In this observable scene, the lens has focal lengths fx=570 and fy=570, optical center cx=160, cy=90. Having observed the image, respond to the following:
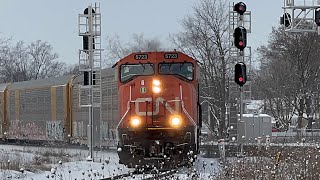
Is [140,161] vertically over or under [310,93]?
under

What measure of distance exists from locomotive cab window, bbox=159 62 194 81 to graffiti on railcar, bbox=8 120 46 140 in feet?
49.7

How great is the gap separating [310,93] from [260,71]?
13173mm

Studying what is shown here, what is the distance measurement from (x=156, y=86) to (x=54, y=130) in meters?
13.8

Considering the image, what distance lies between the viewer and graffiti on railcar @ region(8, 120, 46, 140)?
3145 centimetres

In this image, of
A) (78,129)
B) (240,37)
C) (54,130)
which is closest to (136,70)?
(240,37)

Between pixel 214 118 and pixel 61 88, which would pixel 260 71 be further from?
pixel 61 88

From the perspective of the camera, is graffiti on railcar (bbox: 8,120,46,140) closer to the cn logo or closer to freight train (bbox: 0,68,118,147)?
freight train (bbox: 0,68,118,147)

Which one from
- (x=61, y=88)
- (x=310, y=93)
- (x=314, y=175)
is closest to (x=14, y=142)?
(x=61, y=88)

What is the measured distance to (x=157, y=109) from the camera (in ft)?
55.7

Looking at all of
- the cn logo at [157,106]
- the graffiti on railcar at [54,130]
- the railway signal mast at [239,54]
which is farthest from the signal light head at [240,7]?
the graffiti on railcar at [54,130]

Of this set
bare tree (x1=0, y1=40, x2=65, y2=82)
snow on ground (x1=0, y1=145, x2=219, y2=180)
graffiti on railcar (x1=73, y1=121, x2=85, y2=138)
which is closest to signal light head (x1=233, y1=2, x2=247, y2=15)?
snow on ground (x1=0, y1=145, x2=219, y2=180)

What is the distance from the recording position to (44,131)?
3070cm

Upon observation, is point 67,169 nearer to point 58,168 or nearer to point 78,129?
point 58,168

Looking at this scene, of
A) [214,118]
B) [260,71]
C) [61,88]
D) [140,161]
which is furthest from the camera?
[260,71]
